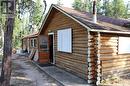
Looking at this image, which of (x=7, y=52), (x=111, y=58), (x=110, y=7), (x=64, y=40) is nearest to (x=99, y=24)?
(x=111, y=58)

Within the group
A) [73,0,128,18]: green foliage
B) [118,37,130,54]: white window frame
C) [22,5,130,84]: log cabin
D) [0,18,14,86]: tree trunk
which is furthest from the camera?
[73,0,128,18]: green foliage

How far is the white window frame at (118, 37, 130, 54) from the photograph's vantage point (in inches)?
448

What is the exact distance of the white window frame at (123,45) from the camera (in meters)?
11.4

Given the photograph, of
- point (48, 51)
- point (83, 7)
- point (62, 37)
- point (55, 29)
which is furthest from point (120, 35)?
point (83, 7)

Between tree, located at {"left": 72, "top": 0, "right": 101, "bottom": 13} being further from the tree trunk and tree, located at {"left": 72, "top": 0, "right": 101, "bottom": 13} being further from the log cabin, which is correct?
the tree trunk

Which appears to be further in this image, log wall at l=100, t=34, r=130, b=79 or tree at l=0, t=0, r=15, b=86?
log wall at l=100, t=34, r=130, b=79

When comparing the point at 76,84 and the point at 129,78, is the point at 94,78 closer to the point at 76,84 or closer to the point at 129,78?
the point at 76,84

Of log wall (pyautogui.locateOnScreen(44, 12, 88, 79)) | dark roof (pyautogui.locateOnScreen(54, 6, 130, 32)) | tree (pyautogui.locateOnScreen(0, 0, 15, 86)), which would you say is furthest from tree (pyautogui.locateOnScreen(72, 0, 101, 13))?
tree (pyautogui.locateOnScreen(0, 0, 15, 86))

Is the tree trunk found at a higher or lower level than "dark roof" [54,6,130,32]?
lower

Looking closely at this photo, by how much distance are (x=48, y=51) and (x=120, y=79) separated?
7555 mm

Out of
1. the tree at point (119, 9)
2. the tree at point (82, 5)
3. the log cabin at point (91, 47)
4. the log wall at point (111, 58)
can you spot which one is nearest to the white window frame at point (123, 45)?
the log cabin at point (91, 47)

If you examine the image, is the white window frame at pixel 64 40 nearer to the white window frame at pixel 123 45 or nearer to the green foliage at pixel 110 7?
the white window frame at pixel 123 45

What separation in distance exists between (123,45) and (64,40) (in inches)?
141

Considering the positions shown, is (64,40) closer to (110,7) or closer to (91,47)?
(91,47)
